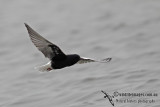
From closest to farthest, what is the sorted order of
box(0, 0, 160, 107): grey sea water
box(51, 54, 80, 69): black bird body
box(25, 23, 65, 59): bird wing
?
box(25, 23, 65, 59): bird wing → box(51, 54, 80, 69): black bird body → box(0, 0, 160, 107): grey sea water

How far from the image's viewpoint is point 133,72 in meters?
13.4

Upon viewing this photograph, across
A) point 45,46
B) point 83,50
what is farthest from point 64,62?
point 83,50

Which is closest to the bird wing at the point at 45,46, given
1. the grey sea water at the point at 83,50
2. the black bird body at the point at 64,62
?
the black bird body at the point at 64,62

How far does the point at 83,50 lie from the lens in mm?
15531

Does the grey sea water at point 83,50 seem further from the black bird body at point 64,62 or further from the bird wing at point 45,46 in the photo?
the bird wing at point 45,46

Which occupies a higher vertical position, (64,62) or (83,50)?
(83,50)

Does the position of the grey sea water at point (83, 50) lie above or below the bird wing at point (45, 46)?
above

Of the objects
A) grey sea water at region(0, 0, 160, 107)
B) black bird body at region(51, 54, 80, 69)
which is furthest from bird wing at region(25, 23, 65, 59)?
grey sea water at region(0, 0, 160, 107)

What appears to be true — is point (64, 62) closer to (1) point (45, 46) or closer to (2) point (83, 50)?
(1) point (45, 46)

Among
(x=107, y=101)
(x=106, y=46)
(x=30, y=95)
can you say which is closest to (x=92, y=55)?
(x=106, y=46)

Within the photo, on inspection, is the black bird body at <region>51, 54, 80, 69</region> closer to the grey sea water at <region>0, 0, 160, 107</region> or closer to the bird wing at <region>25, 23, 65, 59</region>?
the bird wing at <region>25, 23, 65, 59</region>

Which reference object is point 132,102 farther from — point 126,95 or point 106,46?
point 106,46

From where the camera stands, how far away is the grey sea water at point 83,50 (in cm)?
1240

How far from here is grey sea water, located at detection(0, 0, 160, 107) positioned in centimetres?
1240
